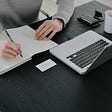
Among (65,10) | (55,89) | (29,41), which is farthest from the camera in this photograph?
(65,10)

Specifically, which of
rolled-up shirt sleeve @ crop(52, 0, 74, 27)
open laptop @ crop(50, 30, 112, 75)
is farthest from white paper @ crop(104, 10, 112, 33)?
rolled-up shirt sleeve @ crop(52, 0, 74, 27)

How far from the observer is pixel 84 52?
106 centimetres

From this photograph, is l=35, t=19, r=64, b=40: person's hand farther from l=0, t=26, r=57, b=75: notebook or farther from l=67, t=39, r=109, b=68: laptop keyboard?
l=67, t=39, r=109, b=68: laptop keyboard

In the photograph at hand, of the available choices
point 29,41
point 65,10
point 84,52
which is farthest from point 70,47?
point 65,10

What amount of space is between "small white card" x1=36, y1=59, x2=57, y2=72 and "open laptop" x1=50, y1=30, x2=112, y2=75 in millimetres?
43

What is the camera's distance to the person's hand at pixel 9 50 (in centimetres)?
100

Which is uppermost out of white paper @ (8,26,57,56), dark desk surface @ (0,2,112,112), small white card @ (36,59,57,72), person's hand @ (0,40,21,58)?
person's hand @ (0,40,21,58)

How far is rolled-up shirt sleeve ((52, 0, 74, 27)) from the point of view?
1280mm

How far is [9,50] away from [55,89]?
27cm

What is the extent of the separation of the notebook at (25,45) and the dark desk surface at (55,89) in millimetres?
23

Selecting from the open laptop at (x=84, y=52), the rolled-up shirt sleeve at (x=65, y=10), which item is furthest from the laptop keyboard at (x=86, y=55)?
the rolled-up shirt sleeve at (x=65, y=10)

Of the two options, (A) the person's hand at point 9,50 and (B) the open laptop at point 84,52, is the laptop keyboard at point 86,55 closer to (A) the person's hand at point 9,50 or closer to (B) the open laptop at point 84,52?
(B) the open laptop at point 84,52

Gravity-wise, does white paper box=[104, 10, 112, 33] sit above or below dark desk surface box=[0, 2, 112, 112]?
above

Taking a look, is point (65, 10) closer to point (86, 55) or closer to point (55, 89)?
point (86, 55)
